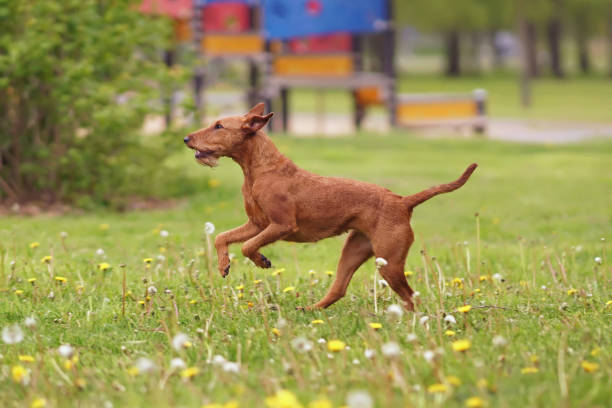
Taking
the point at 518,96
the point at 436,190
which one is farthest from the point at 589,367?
the point at 518,96

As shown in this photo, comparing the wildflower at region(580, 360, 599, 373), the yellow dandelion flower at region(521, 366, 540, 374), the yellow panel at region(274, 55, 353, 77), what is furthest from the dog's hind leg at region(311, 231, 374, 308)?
the yellow panel at region(274, 55, 353, 77)

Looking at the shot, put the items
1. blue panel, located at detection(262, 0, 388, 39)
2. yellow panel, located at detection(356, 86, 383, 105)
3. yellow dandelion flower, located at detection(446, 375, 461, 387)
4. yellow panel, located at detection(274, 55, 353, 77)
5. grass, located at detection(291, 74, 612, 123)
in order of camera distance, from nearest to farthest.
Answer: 1. yellow dandelion flower, located at detection(446, 375, 461, 387)
2. blue panel, located at detection(262, 0, 388, 39)
3. yellow panel, located at detection(274, 55, 353, 77)
4. yellow panel, located at detection(356, 86, 383, 105)
5. grass, located at detection(291, 74, 612, 123)

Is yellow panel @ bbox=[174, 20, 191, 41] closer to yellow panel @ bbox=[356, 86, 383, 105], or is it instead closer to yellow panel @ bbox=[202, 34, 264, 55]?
yellow panel @ bbox=[202, 34, 264, 55]

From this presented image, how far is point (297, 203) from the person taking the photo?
470cm

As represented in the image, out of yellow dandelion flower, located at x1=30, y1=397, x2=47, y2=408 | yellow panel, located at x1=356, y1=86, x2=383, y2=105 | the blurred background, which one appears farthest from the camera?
yellow panel, located at x1=356, y1=86, x2=383, y2=105

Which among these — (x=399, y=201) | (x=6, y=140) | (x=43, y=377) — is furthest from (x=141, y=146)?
(x=43, y=377)

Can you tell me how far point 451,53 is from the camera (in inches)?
2074

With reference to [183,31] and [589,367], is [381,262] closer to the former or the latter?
[589,367]

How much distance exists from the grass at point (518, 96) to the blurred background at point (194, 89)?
9 centimetres

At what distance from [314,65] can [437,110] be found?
295 cm

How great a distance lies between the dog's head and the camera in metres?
4.73

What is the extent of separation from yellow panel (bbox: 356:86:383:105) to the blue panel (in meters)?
1.91

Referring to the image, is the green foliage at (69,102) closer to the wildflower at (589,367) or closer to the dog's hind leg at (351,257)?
the dog's hind leg at (351,257)

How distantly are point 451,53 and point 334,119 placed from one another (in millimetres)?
29159
